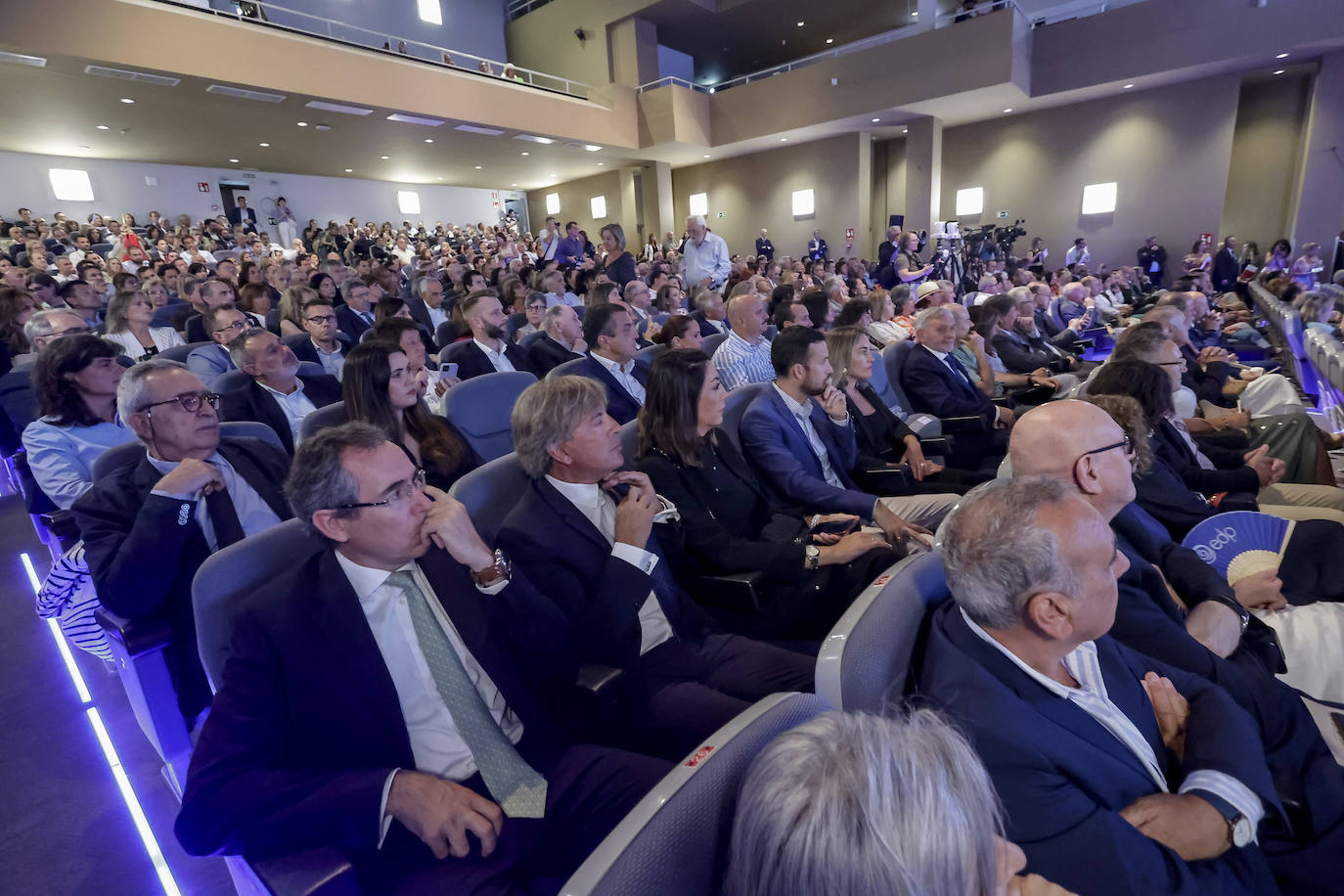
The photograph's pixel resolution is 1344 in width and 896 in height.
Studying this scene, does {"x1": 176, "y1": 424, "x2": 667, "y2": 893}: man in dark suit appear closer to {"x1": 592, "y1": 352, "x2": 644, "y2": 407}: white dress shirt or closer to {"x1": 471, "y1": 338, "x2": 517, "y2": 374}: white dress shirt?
{"x1": 592, "y1": 352, "x2": 644, "y2": 407}: white dress shirt

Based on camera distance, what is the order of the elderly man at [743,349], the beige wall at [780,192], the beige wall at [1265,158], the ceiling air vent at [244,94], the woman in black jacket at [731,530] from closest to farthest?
1. the woman in black jacket at [731,530]
2. the elderly man at [743,349]
3. the ceiling air vent at [244,94]
4. the beige wall at [1265,158]
5. the beige wall at [780,192]

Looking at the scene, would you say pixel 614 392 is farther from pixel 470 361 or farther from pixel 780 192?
pixel 780 192

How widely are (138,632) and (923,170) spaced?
1390 cm

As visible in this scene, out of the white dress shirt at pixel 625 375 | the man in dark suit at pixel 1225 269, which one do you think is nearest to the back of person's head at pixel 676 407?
the white dress shirt at pixel 625 375

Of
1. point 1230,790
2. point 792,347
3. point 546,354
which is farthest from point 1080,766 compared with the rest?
point 546,354

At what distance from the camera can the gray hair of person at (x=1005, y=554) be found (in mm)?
1001

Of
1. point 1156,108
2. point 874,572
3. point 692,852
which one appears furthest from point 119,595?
point 1156,108

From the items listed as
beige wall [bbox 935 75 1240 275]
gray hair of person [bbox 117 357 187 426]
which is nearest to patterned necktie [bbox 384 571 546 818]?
gray hair of person [bbox 117 357 187 426]

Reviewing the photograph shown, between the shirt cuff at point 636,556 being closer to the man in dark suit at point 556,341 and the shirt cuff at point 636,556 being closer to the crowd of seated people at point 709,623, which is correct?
the crowd of seated people at point 709,623

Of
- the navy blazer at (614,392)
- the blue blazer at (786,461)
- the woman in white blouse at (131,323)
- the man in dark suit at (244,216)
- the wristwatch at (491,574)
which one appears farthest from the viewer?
the man in dark suit at (244,216)

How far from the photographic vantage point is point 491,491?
1756 millimetres

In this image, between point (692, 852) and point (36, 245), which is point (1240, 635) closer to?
point (692, 852)

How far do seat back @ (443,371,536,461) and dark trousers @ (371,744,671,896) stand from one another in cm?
166

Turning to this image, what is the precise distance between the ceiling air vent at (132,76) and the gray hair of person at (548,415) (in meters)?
8.84
